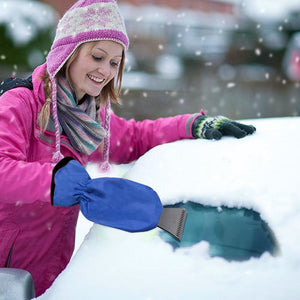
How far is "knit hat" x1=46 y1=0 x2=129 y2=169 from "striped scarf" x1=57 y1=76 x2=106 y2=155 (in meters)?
0.06

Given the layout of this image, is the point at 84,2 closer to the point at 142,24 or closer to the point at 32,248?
the point at 32,248

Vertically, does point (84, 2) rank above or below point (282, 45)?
above

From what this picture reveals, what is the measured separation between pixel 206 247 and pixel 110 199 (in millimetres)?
329

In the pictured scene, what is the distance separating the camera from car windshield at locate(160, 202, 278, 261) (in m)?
1.25

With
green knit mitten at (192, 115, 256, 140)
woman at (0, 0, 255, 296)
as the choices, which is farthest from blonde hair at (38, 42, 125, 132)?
green knit mitten at (192, 115, 256, 140)

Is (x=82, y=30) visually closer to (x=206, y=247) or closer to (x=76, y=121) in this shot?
(x=76, y=121)

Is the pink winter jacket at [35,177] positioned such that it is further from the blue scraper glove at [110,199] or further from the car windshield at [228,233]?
the car windshield at [228,233]

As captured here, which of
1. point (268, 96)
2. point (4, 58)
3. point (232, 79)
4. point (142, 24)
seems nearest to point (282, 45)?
point (268, 96)

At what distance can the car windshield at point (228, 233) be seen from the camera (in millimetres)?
1247

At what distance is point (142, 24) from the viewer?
40.4ft

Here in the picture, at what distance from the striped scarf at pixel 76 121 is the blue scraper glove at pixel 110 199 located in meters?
0.56

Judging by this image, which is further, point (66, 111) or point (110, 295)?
point (66, 111)

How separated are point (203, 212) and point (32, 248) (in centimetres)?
84

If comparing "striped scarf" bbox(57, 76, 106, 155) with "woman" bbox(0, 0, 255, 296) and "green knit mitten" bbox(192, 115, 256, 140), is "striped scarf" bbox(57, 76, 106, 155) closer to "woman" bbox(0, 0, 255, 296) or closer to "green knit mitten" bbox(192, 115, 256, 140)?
"woman" bbox(0, 0, 255, 296)
